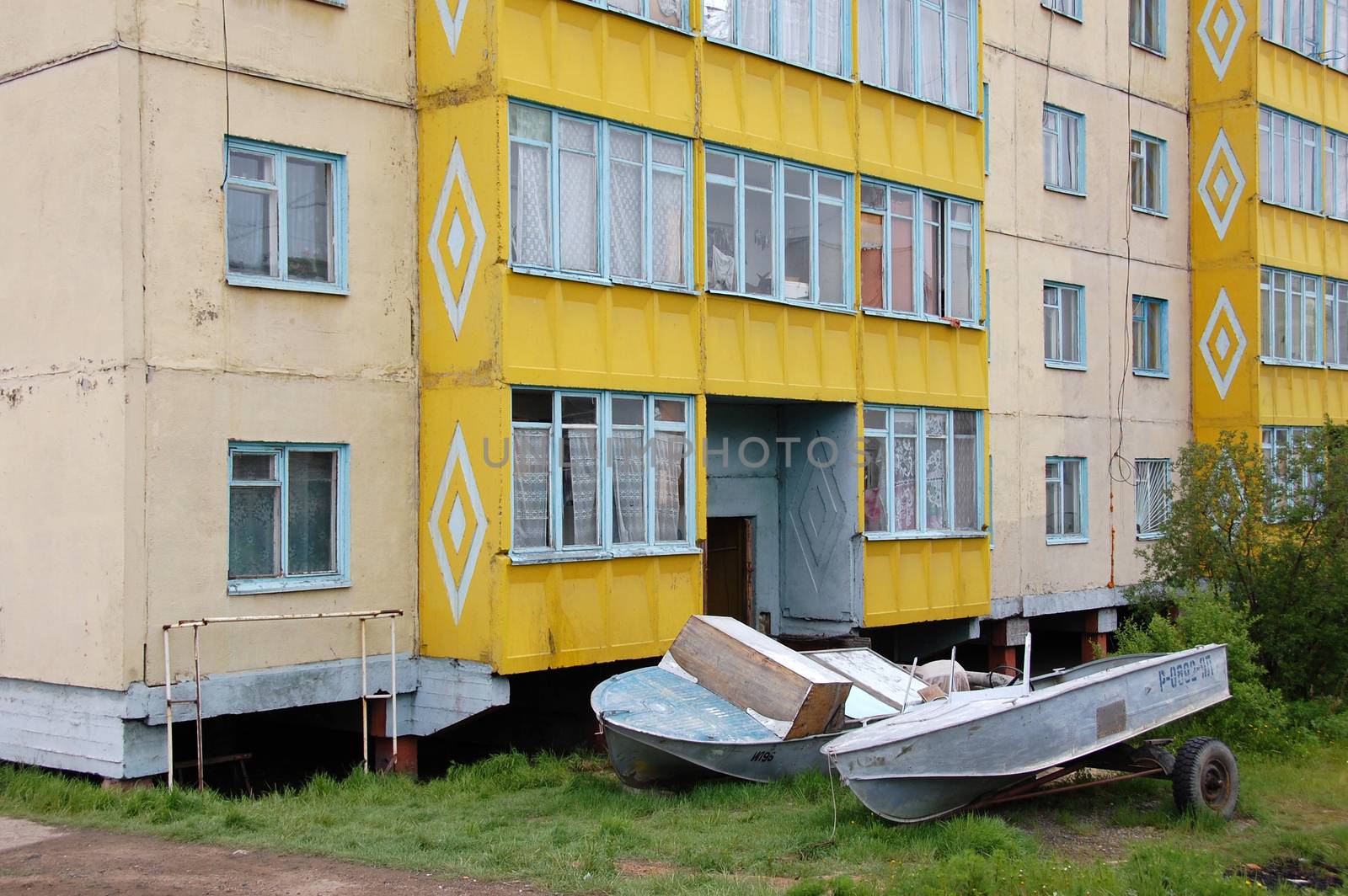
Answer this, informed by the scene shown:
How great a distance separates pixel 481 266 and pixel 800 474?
19.8 feet

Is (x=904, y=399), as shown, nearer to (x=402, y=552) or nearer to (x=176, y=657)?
(x=402, y=552)

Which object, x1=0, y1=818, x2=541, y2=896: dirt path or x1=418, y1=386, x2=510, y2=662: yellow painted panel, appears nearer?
x1=0, y1=818, x2=541, y2=896: dirt path

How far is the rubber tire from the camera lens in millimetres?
11977

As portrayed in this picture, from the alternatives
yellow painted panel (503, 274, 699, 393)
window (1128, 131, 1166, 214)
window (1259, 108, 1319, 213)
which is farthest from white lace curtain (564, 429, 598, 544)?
window (1259, 108, 1319, 213)

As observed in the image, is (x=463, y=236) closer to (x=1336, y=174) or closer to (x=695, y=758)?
(x=695, y=758)

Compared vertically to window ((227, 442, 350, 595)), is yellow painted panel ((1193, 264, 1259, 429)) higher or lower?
higher

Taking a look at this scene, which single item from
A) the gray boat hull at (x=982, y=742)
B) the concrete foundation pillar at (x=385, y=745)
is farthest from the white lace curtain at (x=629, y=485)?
the gray boat hull at (x=982, y=742)

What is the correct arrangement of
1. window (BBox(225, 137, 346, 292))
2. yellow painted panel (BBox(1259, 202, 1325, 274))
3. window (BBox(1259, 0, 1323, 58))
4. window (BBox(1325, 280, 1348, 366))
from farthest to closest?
1. window (BBox(1325, 280, 1348, 366))
2. window (BBox(1259, 0, 1323, 58))
3. yellow painted panel (BBox(1259, 202, 1325, 274))
4. window (BBox(225, 137, 346, 292))

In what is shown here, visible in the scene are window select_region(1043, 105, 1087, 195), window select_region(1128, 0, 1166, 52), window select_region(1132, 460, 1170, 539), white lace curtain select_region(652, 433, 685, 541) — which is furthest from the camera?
window select_region(1128, 0, 1166, 52)

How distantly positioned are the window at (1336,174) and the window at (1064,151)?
6571mm

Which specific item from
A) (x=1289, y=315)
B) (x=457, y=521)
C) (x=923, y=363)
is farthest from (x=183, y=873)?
(x=1289, y=315)

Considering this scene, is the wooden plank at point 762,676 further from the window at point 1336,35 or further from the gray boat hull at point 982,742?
the window at point 1336,35

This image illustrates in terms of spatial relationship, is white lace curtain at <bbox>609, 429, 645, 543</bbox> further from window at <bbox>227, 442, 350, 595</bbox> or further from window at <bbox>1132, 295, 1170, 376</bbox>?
window at <bbox>1132, 295, 1170, 376</bbox>

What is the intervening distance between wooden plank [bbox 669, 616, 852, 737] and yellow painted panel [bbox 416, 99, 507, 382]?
326 centimetres
